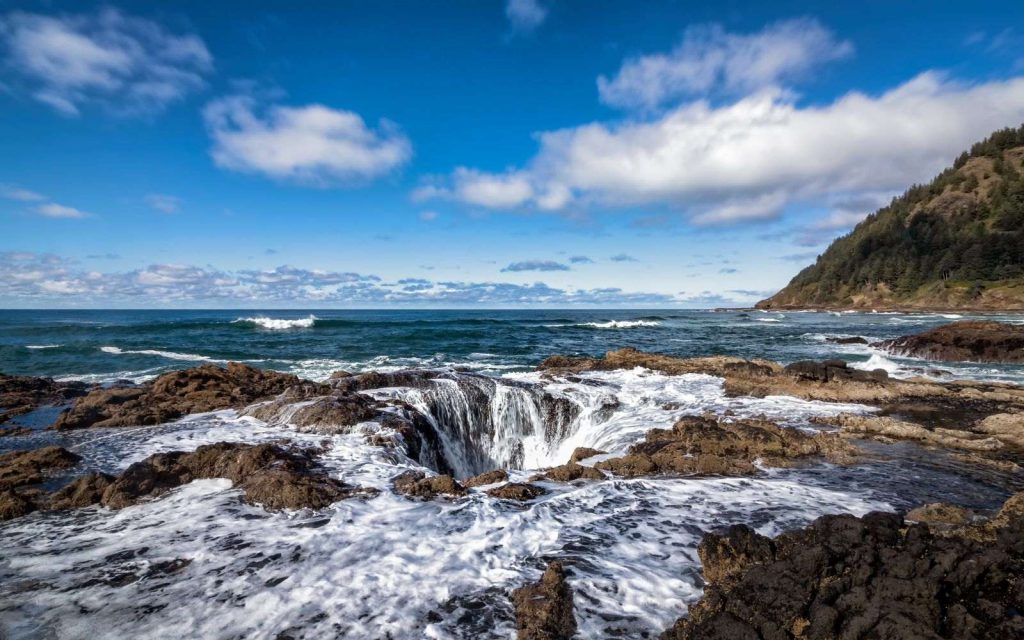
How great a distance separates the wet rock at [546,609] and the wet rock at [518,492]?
2.17m

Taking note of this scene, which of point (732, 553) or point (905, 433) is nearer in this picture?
point (732, 553)

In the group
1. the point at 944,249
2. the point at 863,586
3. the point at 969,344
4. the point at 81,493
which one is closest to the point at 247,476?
the point at 81,493

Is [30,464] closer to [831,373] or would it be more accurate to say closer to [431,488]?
[431,488]

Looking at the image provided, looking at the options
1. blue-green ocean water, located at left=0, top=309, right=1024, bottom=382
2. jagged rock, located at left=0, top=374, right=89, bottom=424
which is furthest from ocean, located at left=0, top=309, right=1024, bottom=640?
blue-green ocean water, located at left=0, top=309, right=1024, bottom=382

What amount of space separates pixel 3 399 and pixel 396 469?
14.3m

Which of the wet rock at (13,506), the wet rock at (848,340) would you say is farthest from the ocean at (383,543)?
the wet rock at (848,340)

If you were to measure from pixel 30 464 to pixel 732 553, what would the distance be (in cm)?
1070

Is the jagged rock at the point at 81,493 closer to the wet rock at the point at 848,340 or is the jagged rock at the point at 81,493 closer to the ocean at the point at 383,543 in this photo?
the ocean at the point at 383,543

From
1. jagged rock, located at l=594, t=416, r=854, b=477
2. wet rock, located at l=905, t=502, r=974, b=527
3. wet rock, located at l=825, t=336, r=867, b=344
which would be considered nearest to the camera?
wet rock, located at l=905, t=502, r=974, b=527

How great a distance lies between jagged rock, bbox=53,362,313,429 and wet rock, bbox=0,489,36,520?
471 centimetres

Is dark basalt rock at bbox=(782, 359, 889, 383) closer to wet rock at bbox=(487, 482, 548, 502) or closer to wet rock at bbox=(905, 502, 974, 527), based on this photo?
wet rock at bbox=(905, 502, 974, 527)

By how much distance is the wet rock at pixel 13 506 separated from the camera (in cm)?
630

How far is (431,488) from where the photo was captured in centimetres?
718

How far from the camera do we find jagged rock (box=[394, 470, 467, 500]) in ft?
23.2
